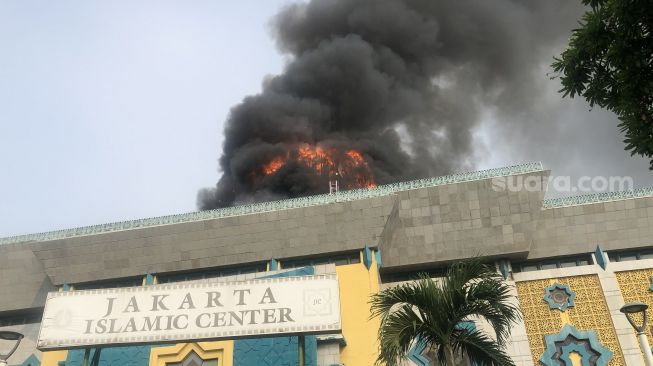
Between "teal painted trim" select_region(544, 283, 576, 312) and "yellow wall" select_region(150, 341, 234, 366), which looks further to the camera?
"teal painted trim" select_region(544, 283, 576, 312)

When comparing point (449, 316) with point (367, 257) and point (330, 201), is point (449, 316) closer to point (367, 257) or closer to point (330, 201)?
point (367, 257)

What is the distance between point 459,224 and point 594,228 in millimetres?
8228

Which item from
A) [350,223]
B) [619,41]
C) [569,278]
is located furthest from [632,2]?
[569,278]

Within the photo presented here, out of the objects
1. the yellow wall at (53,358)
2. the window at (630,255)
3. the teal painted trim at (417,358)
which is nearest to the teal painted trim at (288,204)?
the window at (630,255)

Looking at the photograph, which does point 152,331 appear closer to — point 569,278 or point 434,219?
point 434,219

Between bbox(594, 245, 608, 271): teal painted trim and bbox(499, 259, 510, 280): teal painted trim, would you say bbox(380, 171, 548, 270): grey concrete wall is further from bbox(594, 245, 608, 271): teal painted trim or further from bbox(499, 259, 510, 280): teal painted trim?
bbox(594, 245, 608, 271): teal painted trim

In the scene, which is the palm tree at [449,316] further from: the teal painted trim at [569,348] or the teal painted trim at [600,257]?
the teal painted trim at [600,257]

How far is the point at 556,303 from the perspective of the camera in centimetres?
3167

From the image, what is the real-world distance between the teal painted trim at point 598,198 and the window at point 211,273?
18.4m

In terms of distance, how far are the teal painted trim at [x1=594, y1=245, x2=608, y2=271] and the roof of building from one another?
298cm

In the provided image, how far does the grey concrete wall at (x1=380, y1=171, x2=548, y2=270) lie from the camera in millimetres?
31562

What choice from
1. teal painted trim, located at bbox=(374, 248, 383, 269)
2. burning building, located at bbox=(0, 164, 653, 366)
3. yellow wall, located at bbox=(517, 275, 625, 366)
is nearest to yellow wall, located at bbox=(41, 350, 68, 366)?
burning building, located at bbox=(0, 164, 653, 366)

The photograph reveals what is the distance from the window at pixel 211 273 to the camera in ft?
113

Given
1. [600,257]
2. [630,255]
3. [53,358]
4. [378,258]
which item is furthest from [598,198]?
[53,358]
